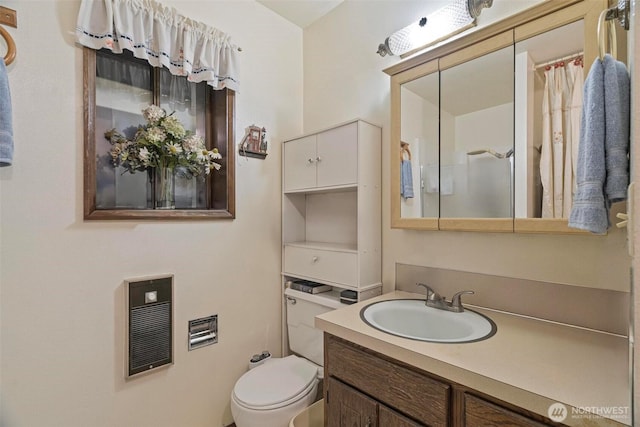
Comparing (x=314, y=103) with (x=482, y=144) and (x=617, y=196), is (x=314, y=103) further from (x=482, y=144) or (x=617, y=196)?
(x=617, y=196)

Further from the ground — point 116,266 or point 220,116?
point 220,116

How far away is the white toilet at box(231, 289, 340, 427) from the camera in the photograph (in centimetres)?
132

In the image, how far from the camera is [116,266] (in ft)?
4.60

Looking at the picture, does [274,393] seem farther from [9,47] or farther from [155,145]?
[9,47]

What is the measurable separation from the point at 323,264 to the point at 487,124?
1.08 m

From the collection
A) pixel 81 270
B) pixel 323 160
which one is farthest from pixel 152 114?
pixel 323 160

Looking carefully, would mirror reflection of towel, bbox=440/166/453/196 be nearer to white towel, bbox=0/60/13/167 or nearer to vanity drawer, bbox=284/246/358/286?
vanity drawer, bbox=284/246/358/286

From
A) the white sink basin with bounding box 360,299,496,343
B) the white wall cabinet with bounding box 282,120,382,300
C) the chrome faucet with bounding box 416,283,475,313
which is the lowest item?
the white sink basin with bounding box 360,299,496,343

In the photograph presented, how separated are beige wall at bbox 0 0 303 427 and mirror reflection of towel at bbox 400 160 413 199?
37.0 inches

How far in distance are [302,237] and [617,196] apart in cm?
164

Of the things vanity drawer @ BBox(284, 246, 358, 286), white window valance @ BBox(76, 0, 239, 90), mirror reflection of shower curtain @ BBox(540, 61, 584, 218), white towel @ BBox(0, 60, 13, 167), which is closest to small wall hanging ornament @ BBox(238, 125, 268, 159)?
white window valance @ BBox(76, 0, 239, 90)

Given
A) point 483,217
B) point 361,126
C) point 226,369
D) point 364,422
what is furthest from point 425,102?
point 226,369

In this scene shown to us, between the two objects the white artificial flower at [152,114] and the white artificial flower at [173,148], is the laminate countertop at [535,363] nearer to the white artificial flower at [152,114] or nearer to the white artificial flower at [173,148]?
the white artificial flower at [173,148]

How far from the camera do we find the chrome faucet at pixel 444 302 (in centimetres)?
128
